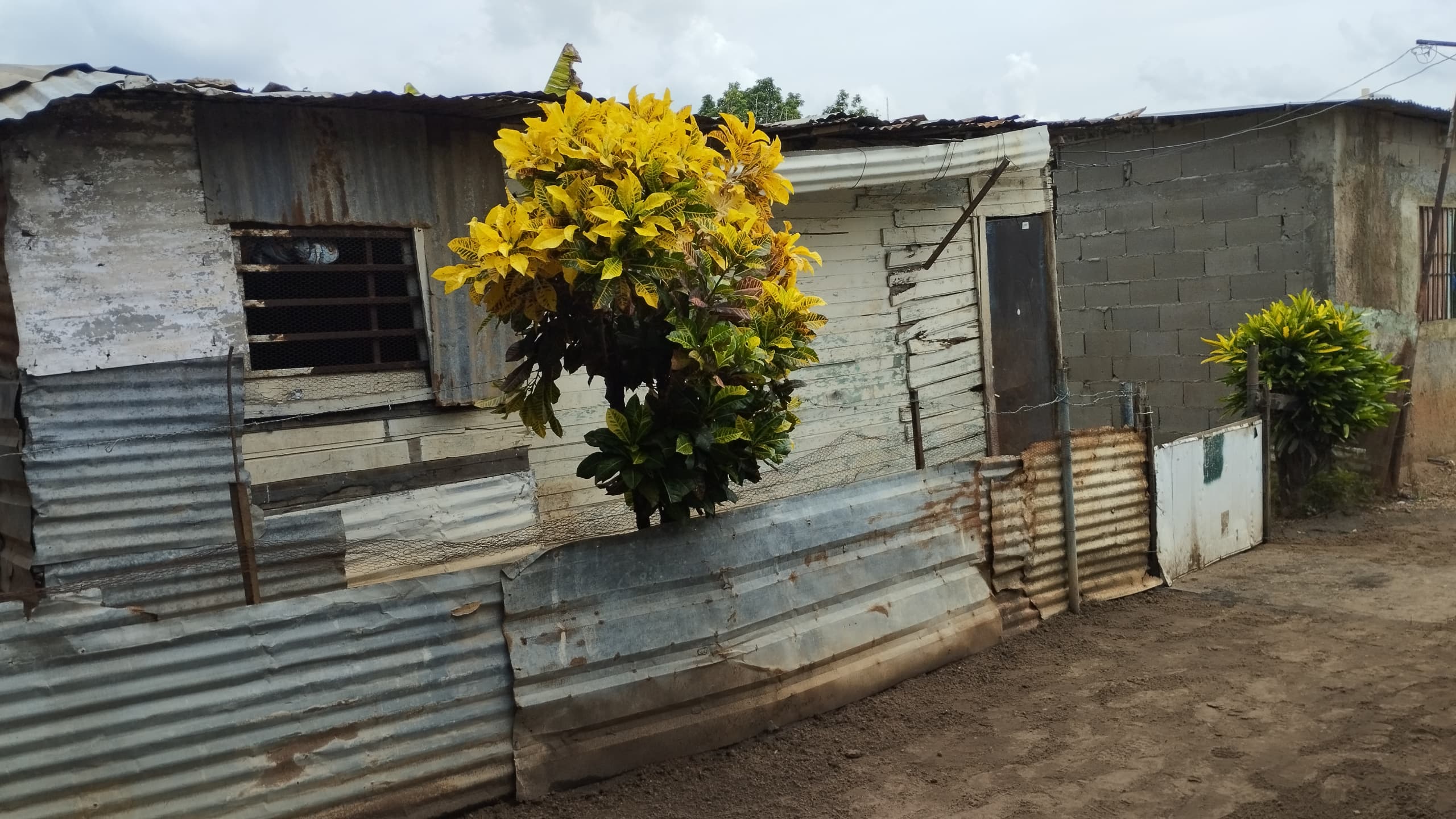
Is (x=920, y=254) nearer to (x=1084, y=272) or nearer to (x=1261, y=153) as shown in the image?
(x=1084, y=272)

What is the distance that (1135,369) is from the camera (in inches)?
485

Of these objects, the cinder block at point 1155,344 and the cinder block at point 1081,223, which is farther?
the cinder block at point 1081,223

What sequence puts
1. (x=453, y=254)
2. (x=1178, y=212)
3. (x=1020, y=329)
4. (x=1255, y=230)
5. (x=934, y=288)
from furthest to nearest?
(x=1178, y=212) < (x=1255, y=230) < (x=1020, y=329) < (x=934, y=288) < (x=453, y=254)

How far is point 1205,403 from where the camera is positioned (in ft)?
38.3

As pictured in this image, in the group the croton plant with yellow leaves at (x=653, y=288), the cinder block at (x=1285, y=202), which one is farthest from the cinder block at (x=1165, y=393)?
the croton plant with yellow leaves at (x=653, y=288)

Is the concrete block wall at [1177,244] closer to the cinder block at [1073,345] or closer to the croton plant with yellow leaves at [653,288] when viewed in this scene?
the cinder block at [1073,345]

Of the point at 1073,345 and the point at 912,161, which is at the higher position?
the point at 912,161

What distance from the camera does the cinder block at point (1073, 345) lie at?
1277 centimetres

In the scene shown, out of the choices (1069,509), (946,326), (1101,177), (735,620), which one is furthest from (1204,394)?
(735,620)

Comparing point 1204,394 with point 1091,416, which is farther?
point 1091,416

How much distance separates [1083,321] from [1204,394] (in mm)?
1684

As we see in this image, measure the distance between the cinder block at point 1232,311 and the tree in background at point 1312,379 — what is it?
147 cm

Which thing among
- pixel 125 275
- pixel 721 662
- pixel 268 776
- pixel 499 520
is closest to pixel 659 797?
pixel 721 662

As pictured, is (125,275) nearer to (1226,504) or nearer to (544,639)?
(544,639)
